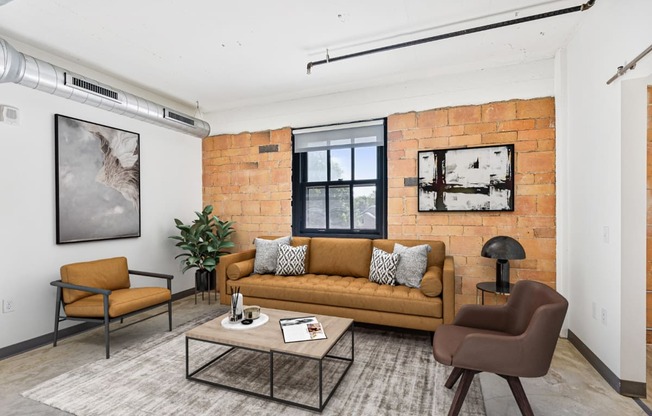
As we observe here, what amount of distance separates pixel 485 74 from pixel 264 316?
3526 mm

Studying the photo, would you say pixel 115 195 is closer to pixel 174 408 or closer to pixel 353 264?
pixel 174 408

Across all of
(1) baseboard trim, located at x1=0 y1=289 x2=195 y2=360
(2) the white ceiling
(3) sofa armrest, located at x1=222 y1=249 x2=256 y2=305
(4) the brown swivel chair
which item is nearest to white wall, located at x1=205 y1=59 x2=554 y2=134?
(2) the white ceiling

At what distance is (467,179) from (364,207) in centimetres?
133

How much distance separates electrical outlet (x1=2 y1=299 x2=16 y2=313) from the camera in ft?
9.29

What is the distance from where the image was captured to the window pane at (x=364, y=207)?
423cm

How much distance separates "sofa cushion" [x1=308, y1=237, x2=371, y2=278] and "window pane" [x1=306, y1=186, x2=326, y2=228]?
490 mm

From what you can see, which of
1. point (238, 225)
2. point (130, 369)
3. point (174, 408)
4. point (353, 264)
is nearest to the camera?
point (174, 408)

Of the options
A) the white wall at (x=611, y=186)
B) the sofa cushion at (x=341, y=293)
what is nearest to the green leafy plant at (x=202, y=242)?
the sofa cushion at (x=341, y=293)

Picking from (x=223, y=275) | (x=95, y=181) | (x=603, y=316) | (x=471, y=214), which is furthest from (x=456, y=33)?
(x=95, y=181)

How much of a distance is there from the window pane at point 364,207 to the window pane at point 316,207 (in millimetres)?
473

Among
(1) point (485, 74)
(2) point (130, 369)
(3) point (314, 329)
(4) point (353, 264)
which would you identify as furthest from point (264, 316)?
(1) point (485, 74)

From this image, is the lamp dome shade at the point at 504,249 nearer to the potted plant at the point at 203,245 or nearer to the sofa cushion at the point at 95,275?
the potted plant at the point at 203,245

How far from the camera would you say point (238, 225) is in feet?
16.1

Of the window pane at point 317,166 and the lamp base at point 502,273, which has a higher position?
the window pane at point 317,166
